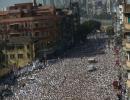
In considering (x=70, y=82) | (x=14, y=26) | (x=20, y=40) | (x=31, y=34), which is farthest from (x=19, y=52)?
(x=70, y=82)

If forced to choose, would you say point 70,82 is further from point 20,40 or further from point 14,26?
point 14,26

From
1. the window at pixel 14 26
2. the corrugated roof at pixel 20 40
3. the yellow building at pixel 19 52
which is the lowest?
the yellow building at pixel 19 52

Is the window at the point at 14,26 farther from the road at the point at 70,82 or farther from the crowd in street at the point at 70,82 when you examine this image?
the crowd in street at the point at 70,82

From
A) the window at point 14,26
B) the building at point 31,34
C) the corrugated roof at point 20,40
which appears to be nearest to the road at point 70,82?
the building at point 31,34

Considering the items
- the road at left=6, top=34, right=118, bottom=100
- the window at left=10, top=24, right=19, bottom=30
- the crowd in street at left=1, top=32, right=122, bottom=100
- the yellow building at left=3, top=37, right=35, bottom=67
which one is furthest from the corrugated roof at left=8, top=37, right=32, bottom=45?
the crowd in street at left=1, top=32, right=122, bottom=100

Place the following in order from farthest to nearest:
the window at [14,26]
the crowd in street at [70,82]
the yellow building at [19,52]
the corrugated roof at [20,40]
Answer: the window at [14,26] → the corrugated roof at [20,40] → the yellow building at [19,52] → the crowd in street at [70,82]

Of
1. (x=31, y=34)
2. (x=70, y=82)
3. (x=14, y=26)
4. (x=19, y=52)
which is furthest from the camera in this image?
(x=14, y=26)

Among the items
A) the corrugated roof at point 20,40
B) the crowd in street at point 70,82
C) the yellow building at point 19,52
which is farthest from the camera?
the corrugated roof at point 20,40

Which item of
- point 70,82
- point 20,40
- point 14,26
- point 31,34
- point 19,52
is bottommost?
point 19,52
